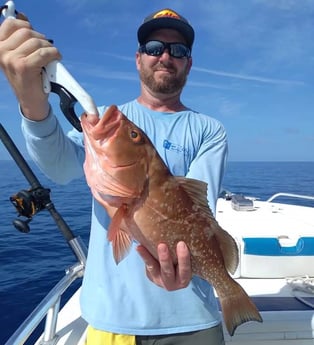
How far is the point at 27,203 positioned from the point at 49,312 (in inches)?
33.8

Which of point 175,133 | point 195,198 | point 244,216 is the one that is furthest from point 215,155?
point 244,216

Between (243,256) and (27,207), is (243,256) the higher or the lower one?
the lower one

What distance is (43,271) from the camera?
759cm

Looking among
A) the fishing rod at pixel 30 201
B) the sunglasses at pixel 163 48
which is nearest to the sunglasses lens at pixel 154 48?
the sunglasses at pixel 163 48

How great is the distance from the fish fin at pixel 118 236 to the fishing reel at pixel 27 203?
1.11m

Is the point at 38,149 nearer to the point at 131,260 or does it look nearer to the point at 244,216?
the point at 131,260

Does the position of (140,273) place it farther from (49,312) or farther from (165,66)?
(165,66)

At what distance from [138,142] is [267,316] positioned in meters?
2.33

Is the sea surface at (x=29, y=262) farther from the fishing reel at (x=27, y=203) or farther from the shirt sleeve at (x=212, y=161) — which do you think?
the shirt sleeve at (x=212, y=161)

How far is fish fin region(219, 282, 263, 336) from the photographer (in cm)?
211

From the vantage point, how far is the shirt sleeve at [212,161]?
2342mm

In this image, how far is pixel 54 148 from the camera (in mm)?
1982

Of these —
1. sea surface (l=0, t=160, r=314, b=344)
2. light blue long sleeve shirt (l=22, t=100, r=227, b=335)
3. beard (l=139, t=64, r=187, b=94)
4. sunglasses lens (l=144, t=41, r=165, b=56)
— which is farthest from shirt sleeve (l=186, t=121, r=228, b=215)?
sea surface (l=0, t=160, r=314, b=344)

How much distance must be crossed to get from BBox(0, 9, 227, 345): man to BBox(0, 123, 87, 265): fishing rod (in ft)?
1.70
